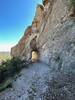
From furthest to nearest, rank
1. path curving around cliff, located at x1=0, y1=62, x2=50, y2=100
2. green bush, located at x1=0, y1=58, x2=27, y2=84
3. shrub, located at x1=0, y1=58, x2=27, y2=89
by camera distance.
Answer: green bush, located at x1=0, y1=58, x2=27, y2=84 < shrub, located at x1=0, y1=58, x2=27, y2=89 < path curving around cliff, located at x1=0, y1=62, x2=50, y2=100

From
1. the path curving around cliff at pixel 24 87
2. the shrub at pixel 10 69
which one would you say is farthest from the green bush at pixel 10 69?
the path curving around cliff at pixel 24 87

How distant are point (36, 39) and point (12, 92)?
17.8 metres

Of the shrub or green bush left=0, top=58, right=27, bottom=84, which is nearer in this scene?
the shrub

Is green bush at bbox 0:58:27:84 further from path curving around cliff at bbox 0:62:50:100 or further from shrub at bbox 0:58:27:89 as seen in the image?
path curving around cliff at bbox 0:62:50:100

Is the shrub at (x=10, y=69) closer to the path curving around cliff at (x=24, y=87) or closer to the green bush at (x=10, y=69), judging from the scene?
the green bush at (x=10, y=69)

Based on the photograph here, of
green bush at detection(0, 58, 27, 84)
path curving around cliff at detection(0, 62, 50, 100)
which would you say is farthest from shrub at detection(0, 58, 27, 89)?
path curving around cliff at detection(0, 62, 50, 100)

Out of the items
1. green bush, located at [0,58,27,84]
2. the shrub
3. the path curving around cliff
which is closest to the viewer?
the path curving around cliff

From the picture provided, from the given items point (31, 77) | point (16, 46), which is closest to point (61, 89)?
point (31, 77)

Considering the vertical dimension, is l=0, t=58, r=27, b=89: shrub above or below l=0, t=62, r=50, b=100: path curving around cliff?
above

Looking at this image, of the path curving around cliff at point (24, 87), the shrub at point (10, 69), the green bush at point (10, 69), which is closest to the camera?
the path curving around cliff at point (24, 87)

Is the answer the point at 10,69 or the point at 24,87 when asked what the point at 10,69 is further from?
the point at 24,87

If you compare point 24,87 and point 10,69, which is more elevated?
point 10,69

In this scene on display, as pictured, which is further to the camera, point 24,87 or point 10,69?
point 10,69

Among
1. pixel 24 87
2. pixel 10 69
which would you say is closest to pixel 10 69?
pixel 10 69
